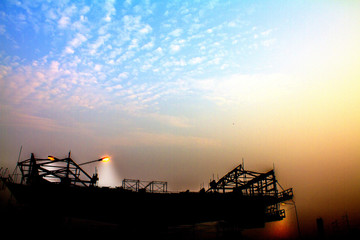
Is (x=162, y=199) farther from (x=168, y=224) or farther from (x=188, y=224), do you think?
(x=188, y=224)

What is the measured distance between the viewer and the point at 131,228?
21.8m

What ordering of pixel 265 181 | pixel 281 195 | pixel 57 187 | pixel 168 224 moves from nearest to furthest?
pixel 57 187, pixel 168 224, pixel 281 195, pixel 265 181

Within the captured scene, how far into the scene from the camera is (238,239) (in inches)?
1020

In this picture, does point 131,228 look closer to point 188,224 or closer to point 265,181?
point 188,224

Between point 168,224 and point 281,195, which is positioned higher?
point 281,195

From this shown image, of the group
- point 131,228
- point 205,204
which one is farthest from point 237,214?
point 131,228

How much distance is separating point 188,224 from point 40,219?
16.2 metres

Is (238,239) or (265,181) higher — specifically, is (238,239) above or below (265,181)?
below

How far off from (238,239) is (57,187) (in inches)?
890

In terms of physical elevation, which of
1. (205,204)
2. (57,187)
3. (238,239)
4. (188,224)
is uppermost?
(57,187)

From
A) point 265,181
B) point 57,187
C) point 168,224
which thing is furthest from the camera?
point 265,181

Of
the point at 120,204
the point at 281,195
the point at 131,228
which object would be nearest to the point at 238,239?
the point at 281,195

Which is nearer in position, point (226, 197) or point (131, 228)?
point (131, 228)

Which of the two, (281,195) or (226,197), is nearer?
(226,197)
